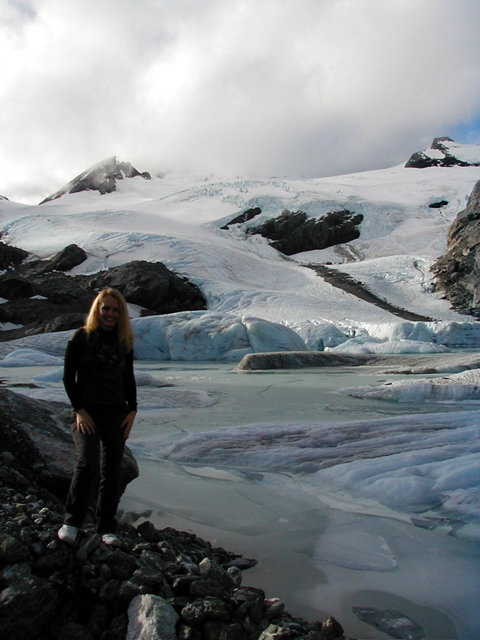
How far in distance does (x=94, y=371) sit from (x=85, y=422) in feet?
0.77

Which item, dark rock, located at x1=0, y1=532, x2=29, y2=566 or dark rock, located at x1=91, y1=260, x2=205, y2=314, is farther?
dark rock, located at x1=91, y1=260, x2=205, y2=314

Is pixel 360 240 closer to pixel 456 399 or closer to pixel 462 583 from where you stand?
pixel 456 399

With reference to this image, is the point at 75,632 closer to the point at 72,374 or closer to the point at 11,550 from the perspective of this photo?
the point at 11,550

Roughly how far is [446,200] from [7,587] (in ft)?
226

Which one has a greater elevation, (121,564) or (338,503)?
(121,564)

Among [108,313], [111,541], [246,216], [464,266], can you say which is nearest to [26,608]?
[111,541]

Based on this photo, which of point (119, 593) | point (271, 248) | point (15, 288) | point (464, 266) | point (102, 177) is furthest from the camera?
point (102, 177)

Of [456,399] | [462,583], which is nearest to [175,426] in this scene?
[462,583]

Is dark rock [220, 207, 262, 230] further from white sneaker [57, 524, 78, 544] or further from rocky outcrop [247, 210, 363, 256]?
white sneaker [57, 524, 78, 544]

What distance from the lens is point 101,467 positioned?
2156 millimetres

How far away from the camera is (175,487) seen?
2.94 m

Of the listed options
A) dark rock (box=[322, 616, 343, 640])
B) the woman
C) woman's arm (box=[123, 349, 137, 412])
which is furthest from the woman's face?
dark rock (box=[322, 616, 343, 640])

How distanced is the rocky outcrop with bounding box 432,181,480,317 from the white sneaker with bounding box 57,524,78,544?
32.6 m

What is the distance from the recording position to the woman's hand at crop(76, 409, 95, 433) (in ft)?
7.02
